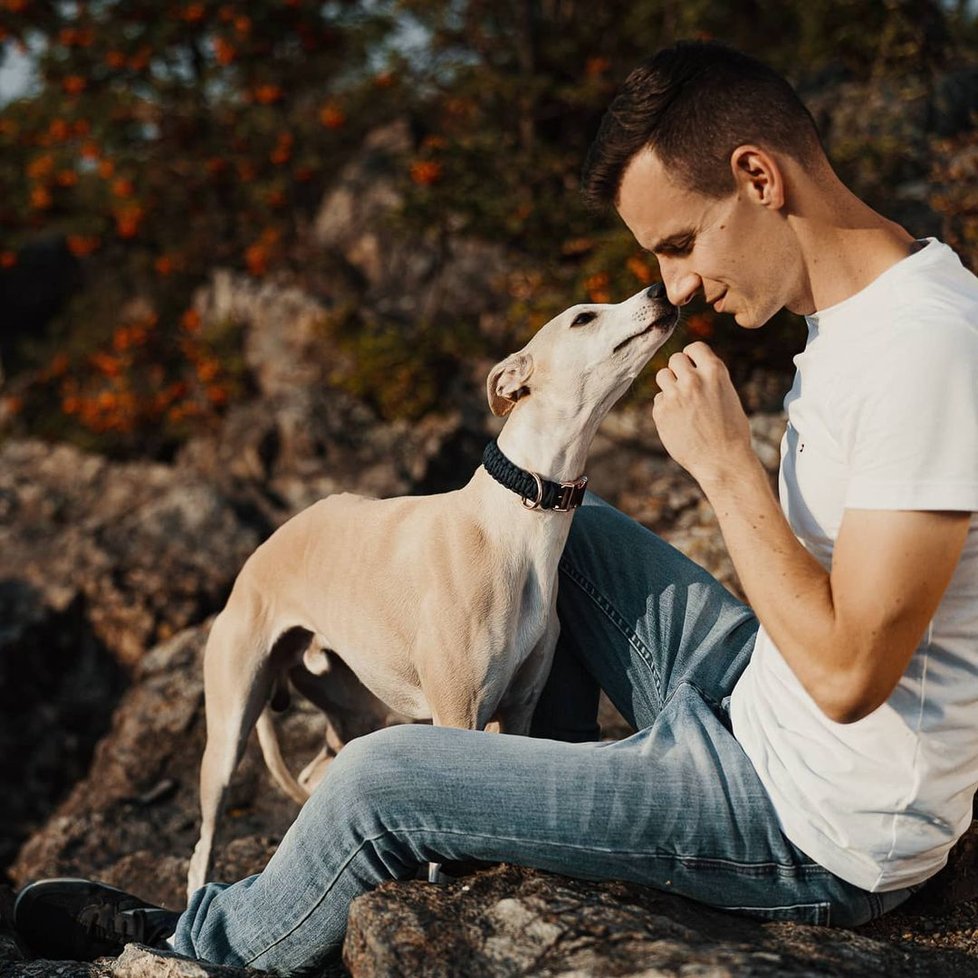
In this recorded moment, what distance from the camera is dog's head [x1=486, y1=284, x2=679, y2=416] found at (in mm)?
2881

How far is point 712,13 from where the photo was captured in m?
7.53

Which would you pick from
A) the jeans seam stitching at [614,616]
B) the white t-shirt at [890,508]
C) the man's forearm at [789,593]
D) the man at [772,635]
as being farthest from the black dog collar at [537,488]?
the man's forearm at [789,593]

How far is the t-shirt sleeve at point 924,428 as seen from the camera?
1.75 metres

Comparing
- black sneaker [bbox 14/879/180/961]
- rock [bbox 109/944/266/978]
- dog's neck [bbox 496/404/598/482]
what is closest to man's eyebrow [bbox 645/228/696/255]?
dog's neck [bbox 496/404/598/482]

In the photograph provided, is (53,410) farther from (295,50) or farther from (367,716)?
(367,716)

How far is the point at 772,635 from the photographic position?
1.90 meters

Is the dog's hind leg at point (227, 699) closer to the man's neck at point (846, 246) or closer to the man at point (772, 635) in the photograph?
the man at point (772, 635)

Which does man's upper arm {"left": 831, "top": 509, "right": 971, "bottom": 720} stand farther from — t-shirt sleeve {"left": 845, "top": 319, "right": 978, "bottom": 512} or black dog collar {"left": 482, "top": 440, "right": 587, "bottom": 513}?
black dog collar {"left": 482, "top": 440, "right": 587, "bottom": 513}

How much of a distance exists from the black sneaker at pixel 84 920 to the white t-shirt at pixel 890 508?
1.47 metres

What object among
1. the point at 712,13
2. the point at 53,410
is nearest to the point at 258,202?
the point at 53,410

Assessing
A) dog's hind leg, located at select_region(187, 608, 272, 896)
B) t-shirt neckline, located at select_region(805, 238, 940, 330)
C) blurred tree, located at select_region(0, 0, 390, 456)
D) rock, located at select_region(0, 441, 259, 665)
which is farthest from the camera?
blurred tree, located at select_region(0, 0, 390, 456)

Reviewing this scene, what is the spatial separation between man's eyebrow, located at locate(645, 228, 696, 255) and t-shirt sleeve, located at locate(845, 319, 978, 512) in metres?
0.56

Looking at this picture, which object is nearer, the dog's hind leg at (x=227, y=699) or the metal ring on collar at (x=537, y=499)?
the metal ring on collar at (x=537, y=499)

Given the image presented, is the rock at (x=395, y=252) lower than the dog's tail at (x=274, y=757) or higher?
higher
